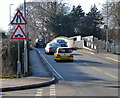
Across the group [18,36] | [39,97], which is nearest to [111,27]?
[18,36]

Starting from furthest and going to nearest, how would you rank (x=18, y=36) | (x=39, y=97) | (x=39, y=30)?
1. (x=39, y=30)
2. (x=18, y=36)
3. (x=39, y=97)

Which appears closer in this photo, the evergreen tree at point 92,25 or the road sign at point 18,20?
the road sign at point 18,20

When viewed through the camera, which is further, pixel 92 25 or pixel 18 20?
pixel 92 25

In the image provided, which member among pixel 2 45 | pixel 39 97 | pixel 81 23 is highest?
pixel 81 23

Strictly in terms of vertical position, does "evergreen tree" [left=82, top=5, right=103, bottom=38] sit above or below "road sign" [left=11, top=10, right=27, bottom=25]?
above

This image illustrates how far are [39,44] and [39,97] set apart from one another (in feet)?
148

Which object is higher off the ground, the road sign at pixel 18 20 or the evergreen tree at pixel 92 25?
the evergreen tree at pixel 92 25

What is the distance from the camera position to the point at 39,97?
1147 centimetres

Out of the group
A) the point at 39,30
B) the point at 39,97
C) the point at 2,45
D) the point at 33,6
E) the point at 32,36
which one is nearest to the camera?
the point at 39,97

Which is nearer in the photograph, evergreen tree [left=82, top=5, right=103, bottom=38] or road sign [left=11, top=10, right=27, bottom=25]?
road sign [left=11, top=10, right=27, bottom=25]

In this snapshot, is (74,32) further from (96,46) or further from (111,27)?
(96,46)

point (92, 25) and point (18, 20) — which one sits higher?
point (92, 25)

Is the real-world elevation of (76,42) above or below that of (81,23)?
below

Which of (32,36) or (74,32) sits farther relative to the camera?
(32,36)
